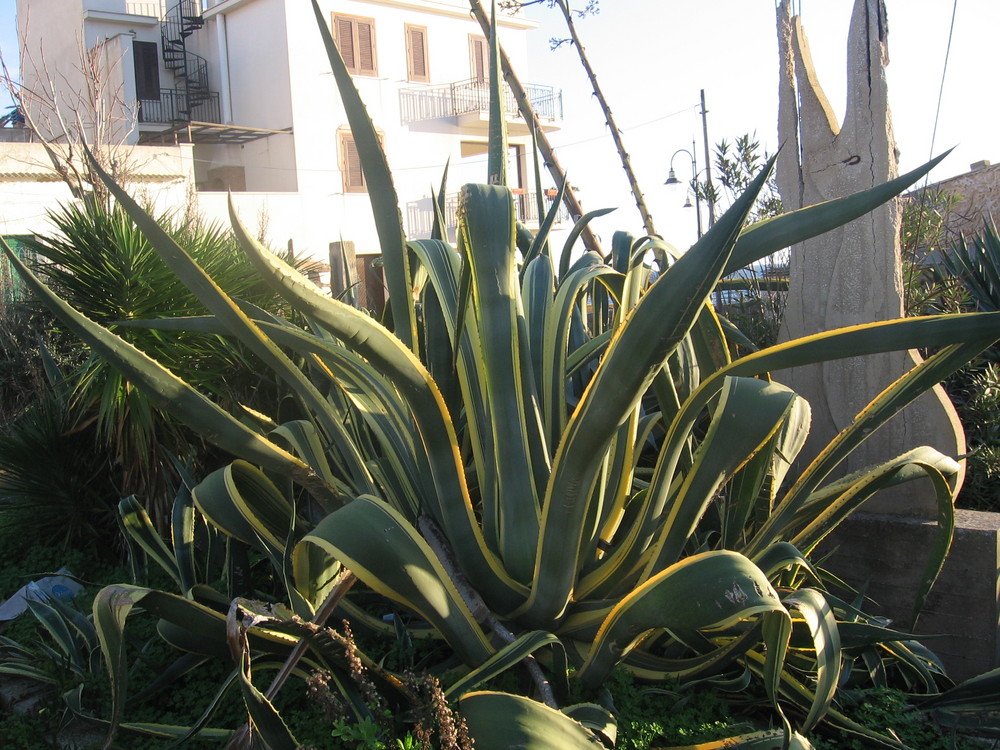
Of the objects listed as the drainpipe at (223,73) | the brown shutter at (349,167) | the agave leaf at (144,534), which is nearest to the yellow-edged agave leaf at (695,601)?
the agave leaf at (144,534)

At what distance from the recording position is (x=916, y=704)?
2197mm

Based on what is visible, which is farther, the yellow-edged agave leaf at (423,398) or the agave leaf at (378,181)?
the agave leaf at (378,181)

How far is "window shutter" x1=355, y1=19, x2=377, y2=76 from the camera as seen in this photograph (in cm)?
2095

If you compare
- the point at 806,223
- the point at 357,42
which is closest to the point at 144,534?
the point at 806,223

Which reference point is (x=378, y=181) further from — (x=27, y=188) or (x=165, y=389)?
(x=27, y=188)

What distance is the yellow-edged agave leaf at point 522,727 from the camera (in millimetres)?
1463

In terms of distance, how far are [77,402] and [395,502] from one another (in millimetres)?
1911

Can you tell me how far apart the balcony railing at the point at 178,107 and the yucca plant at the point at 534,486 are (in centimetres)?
2171

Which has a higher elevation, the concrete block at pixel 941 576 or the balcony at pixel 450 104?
the balcony at pixel 450 104

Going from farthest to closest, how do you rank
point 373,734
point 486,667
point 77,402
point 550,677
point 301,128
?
1. point 301,128
2. point 77,402
3. point 550,677
4. point 486,667
5. point 373,734

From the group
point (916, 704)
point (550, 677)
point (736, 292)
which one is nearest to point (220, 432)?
point (550, 677)

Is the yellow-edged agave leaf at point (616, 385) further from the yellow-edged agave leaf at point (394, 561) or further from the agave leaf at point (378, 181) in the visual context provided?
the agave leaf at point (378, 181)

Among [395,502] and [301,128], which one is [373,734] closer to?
[395,502]

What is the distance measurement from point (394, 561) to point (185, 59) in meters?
23.4
